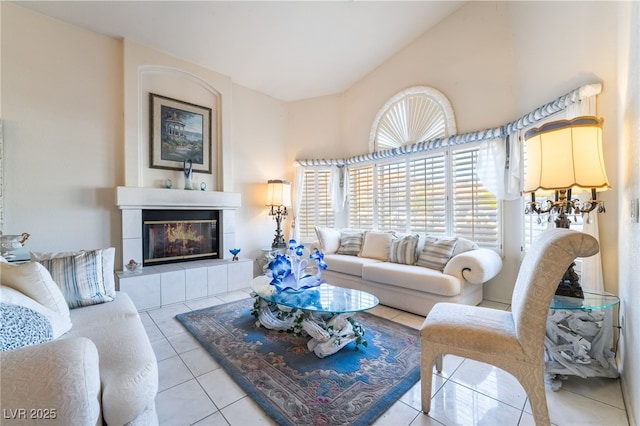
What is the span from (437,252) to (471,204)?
80 centimetres

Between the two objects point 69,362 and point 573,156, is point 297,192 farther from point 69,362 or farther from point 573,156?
point 69,362

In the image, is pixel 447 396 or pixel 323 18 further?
pixel 323 18

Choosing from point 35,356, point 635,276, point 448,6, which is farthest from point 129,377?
point 448,6

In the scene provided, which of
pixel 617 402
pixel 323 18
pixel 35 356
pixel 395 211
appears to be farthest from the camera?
pixel 395 211

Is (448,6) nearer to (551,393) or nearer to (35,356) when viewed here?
(551,393)

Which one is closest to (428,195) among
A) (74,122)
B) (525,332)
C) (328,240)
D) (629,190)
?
(328,240)

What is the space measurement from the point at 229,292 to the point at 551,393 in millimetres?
3395

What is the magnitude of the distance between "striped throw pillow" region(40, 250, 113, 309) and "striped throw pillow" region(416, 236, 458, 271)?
3.10 m

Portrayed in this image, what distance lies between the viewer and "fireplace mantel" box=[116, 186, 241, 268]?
3.23 m

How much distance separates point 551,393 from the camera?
1629 millimetres

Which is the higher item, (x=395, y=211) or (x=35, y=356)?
(x=395, y=211)

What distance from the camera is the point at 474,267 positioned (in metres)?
2.61

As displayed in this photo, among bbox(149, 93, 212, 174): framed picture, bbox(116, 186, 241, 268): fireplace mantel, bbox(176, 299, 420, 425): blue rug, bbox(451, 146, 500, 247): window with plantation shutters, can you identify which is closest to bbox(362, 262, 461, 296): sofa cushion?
bbox(176, 299, 420, 425): blue rug

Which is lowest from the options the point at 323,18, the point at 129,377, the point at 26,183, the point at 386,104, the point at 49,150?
the point at 129,377
